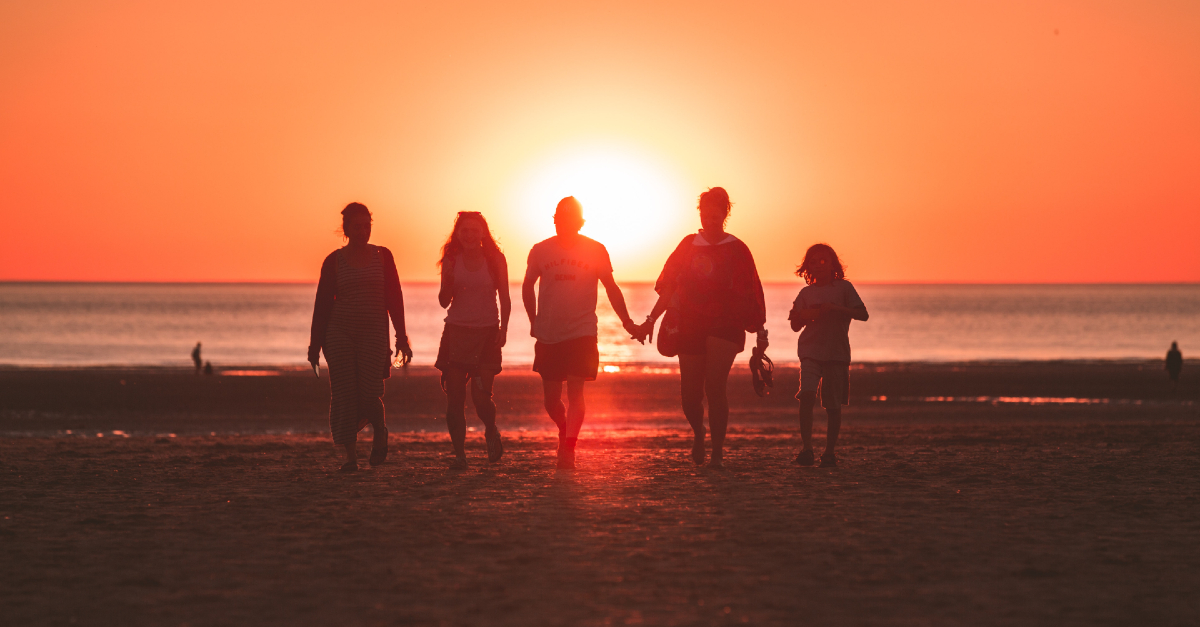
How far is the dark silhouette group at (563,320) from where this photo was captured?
7.48m

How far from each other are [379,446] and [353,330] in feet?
3.08

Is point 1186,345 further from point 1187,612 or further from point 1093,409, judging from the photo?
point 1187,612

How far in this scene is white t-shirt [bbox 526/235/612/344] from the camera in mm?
7527

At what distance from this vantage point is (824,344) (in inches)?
308

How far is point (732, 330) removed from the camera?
24.7 feet

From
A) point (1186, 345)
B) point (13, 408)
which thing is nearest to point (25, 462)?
point (13, 408)

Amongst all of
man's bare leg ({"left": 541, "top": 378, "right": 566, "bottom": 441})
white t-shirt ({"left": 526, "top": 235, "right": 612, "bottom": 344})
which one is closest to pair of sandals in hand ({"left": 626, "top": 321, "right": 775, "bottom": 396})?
white t-shirt ({"left": 526, "top": 235, "right": 612, "bottom": 344})

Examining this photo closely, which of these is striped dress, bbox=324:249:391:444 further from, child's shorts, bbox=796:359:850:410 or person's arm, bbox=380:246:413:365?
child's shorts, bbox=796:359:850:410

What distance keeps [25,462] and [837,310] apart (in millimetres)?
6673

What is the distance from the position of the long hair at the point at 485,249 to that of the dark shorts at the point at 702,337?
1.46 meters

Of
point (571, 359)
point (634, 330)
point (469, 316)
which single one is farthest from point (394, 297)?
point (634, 330)

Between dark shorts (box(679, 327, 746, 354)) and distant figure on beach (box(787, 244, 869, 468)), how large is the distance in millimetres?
508

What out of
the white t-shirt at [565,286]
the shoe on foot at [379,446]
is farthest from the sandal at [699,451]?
the shoe on foot at [379,446]

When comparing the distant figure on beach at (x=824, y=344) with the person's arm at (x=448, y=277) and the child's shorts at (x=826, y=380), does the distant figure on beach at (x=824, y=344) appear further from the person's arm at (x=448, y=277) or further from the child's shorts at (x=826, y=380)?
the person's arm at (x=448, y=277)
